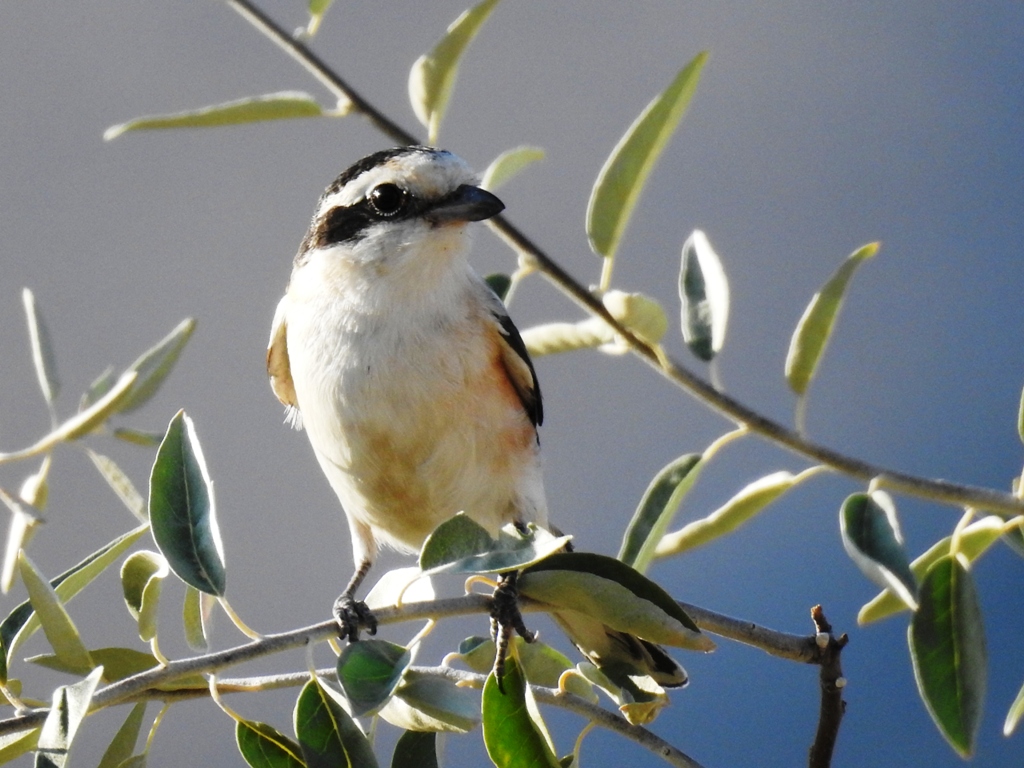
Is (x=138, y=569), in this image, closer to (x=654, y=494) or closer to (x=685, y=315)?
(x=654, y=494)

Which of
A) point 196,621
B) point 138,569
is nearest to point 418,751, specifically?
point 196,621

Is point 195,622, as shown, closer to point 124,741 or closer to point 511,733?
point 124,741

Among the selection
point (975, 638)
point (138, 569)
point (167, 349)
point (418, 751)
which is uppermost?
point (167, 349)

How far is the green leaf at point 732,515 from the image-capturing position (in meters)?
1.46

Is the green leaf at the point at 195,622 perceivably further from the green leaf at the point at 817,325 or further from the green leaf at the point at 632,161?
the green leaf at the point at 817,325

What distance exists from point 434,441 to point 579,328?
74 centimetres

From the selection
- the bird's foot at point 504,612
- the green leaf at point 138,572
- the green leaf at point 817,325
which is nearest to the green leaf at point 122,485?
the green leaf at point 138,572

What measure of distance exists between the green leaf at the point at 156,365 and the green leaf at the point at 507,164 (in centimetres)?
68

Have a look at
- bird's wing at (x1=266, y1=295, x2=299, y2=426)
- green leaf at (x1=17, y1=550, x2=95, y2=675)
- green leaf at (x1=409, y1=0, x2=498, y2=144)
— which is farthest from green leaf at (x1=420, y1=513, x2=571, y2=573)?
bird's wing at (x1=266, y1=295, x2=299, y2=426)

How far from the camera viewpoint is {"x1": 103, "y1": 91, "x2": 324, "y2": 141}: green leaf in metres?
1.62

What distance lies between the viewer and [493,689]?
1.32 meters

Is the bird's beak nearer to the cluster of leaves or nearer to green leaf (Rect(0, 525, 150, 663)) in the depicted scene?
the cluster of leaves

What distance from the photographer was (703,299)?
1664mm

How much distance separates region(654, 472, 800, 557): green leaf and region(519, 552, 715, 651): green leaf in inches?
7.6
